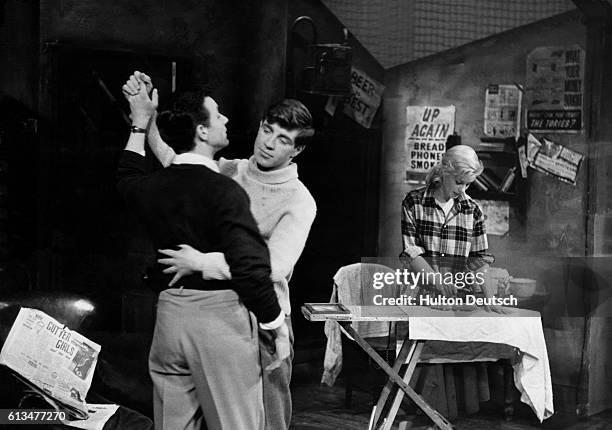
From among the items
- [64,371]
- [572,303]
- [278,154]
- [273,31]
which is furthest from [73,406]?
[572,303]

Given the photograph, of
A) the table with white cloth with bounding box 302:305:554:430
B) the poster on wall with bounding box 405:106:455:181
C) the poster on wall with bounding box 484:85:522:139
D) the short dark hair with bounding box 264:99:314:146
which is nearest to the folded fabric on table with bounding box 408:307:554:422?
the table with white cloth with bounding box 302:305:554:430

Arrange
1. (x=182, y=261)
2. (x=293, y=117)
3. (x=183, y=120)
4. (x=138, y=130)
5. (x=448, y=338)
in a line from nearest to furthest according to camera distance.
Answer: (x=182, y=261) < (x=183, y=120) < (x=138, y=130) < (x=293, y=117) < (x=448, y=338)

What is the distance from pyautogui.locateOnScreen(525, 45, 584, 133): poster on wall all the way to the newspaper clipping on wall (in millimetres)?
2520

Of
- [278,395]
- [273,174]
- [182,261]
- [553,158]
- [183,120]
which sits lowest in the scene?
[278,395]

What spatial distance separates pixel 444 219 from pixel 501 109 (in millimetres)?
639

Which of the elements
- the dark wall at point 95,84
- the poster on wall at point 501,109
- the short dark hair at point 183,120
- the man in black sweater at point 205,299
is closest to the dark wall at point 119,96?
the dark wall at point 95,84

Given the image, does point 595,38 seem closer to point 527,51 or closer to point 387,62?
point 527,51

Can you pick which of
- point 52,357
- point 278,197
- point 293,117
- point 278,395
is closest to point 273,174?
point 278,197

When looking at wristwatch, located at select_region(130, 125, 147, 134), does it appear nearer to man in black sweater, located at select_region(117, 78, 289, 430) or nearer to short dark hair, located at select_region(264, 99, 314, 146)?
man in black sweater, located at select_region(117, 78, 289, 430)

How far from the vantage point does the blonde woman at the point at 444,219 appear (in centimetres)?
494

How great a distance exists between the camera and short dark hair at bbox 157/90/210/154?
4.29 metres

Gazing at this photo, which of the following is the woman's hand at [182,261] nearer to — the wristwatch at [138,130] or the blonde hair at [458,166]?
the wristwatch at [138,130]

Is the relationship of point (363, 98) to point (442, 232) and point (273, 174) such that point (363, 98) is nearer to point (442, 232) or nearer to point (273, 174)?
point (273, 174)

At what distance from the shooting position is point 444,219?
4941mm
